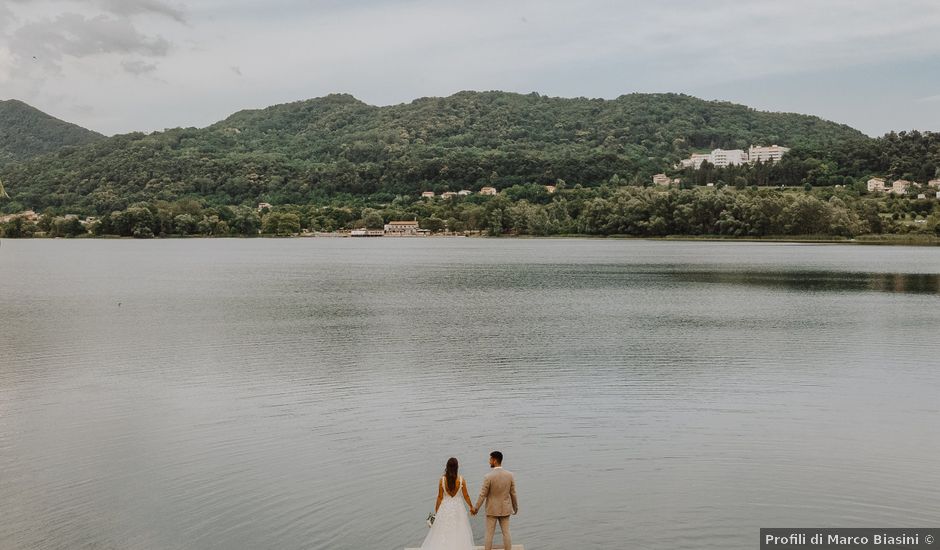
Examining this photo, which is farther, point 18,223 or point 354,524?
point 18,223

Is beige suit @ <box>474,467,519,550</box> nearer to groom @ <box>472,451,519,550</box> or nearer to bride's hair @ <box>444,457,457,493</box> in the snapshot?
groom @ <box>472,451,519,550</box>

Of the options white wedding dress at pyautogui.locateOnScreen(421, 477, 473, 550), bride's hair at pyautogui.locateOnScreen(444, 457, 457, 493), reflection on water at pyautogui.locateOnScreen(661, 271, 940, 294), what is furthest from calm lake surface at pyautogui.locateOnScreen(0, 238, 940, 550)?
reflection on water at pyautogui.locateOnScreen(661, 271, 940, 294)

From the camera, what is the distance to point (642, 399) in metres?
22.2

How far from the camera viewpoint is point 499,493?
433 inches

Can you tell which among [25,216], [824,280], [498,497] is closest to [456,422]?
[498,497]

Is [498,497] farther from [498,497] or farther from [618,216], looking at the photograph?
[618,216]

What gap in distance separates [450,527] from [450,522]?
0.06m

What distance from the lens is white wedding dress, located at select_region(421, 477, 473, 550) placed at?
1043 cm

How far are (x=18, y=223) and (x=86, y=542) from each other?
191335mm

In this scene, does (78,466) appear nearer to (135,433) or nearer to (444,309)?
(135,433)

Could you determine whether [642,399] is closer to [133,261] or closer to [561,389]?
[561,389]

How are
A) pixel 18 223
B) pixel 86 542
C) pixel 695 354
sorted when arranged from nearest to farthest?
pixel 86 542, pixel 695 354, pixel 18 223

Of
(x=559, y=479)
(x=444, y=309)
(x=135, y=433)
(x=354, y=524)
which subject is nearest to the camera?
(x=354, y=524)

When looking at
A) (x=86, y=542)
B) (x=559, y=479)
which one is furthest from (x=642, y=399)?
(x=86, y=542)
